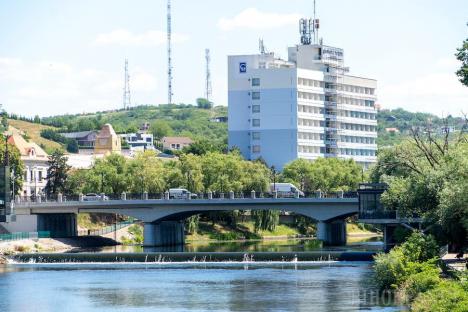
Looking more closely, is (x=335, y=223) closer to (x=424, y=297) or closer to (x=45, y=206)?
(x=45, y=206)

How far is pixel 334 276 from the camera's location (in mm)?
103312

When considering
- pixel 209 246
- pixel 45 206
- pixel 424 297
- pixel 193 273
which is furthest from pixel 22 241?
pixel 424 297

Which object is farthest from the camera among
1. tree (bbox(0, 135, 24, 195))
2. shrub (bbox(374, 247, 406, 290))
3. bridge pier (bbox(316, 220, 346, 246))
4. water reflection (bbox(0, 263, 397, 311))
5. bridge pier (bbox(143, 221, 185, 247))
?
tree (bbox(0, 135, 24, 195))

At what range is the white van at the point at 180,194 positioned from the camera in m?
153

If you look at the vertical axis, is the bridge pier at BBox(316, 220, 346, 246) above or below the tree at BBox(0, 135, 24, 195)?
below

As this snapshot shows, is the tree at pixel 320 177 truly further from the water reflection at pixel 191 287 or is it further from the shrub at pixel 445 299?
the shrub at pixel 445 299

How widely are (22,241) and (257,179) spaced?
48.9 meters

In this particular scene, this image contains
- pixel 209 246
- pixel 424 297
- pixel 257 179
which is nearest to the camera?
pixel 424 297

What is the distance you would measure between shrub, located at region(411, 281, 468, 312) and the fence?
72.8m

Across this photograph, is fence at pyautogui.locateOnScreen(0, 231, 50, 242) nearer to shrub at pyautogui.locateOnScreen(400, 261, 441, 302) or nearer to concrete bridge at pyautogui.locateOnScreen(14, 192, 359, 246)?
concrete bridge at pyautogui.locateOnScreen(14, 192, 359, 246)

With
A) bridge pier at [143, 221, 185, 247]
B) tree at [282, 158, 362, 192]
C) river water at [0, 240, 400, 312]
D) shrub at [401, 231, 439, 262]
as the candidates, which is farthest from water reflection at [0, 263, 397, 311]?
tree at [282, 158, 362, 192]

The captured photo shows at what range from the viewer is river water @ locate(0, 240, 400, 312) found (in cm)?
8362

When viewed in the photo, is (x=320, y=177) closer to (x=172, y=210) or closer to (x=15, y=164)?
(x=15, y=164)

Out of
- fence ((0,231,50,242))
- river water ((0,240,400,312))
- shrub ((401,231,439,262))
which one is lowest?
river water ((0,240,400,312))
